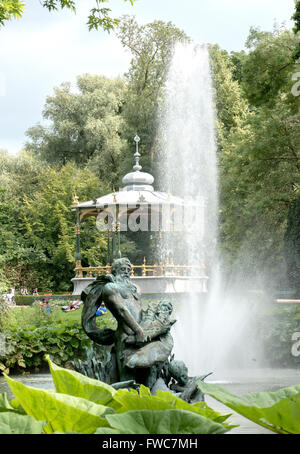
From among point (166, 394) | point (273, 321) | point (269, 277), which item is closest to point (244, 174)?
point (269, 277)

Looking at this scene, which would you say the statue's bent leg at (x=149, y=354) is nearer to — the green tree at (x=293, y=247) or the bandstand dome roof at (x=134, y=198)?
the green tree at (x=293, y=247)

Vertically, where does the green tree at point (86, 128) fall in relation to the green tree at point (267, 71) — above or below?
above

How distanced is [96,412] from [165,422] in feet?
0.54

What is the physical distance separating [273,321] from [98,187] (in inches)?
1039

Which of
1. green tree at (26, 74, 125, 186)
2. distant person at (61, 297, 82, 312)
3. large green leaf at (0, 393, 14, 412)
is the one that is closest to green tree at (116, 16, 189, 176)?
green tree at (26, 74, 125, 186)

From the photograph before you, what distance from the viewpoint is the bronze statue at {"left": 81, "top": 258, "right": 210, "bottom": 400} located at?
5906 millimetres

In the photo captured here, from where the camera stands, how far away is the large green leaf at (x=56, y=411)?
89 centimetres

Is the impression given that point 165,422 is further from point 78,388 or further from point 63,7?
point 63,7

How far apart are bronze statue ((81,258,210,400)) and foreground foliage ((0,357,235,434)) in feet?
15.8

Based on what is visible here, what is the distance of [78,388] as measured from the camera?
3.40 feet

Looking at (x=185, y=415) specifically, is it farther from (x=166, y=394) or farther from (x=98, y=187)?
(x=98, y=187)

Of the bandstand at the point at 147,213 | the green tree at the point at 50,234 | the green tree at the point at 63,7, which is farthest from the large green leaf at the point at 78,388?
the green tree at the point at 50,234

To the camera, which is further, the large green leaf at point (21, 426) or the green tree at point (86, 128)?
the green tree at point (86, 128)
